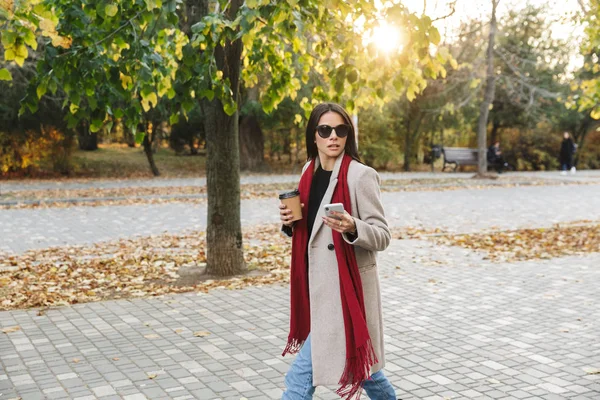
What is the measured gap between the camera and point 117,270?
9.15 metres

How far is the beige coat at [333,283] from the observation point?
348cm

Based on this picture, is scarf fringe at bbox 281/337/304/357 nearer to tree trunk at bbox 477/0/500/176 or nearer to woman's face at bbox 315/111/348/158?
woman's face at bbox 315/111/348/158

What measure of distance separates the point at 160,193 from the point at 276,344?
51.4 feet

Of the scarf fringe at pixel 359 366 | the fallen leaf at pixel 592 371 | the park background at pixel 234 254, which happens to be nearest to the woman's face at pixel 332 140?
the scarf fringe at pixel 359 366

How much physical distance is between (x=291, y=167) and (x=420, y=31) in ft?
99.0

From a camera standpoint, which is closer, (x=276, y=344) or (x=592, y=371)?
(x=592, y=371)

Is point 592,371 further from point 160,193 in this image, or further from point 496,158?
point 496,158

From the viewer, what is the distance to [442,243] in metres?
11.4

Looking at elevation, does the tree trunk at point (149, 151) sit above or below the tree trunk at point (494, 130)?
below

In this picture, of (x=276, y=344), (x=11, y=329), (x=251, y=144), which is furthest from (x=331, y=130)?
(x=251, y=144)

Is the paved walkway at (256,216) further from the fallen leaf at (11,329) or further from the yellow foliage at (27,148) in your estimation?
the yellow foliage at (27,148)

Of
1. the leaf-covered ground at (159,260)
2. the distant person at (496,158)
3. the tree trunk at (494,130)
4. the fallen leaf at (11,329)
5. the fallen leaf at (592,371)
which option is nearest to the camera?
the fallen leaf at (592,371)

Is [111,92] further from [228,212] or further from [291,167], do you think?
[291,167]

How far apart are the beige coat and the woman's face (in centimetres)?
9
